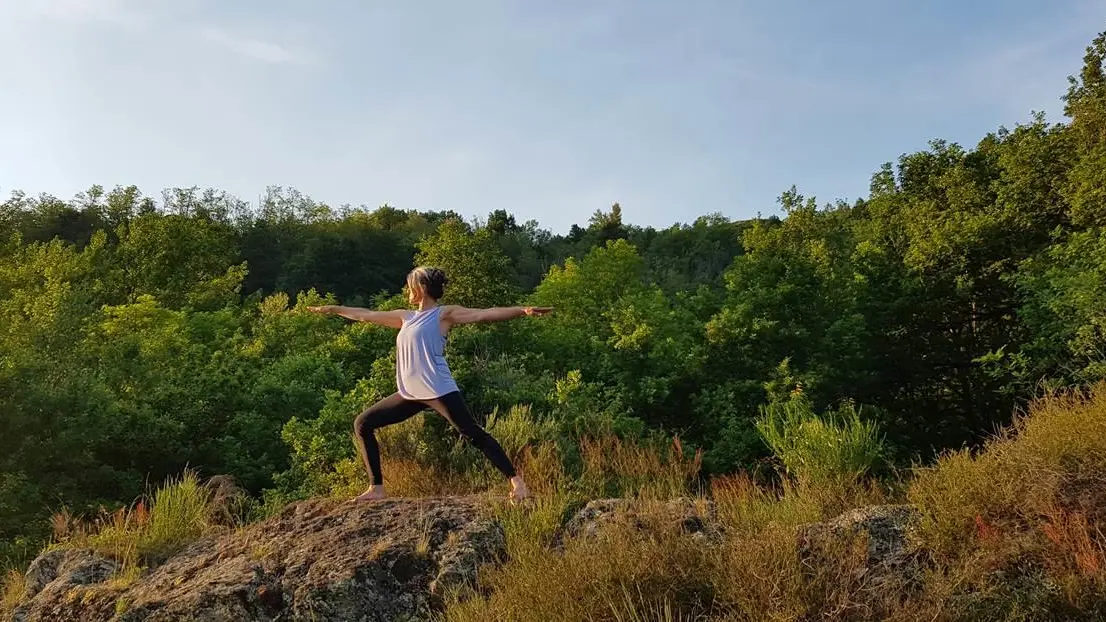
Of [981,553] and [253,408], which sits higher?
[253,408]

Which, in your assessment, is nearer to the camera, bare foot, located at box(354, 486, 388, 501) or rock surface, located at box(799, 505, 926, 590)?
rock surface, located at box(799, 505, 926, 590)

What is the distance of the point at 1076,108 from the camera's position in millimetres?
18734

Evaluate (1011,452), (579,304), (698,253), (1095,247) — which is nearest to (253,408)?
(1011,452)

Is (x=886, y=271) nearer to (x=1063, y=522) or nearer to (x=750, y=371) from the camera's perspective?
(x=750, y=371)

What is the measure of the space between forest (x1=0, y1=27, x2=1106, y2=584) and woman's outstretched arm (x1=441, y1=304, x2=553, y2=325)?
78.1 inches

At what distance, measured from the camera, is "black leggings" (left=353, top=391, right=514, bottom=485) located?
15.2 ft

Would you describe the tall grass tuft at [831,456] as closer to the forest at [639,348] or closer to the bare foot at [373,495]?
the forest at [639,348]

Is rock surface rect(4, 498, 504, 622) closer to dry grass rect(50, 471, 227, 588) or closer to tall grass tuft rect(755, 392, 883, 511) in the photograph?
dry grass rect(50, 471, 227, 588)

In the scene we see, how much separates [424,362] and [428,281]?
0.57 metres

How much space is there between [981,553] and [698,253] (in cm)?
5641

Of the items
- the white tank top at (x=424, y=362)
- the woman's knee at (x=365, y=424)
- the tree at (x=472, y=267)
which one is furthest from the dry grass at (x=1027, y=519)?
the tree at (x=472, y=267)

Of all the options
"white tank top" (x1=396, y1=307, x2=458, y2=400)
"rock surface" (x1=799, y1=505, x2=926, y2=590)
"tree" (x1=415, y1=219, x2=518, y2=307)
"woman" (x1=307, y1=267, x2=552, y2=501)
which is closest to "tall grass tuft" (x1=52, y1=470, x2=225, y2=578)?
"woman" (x1=307, y1=267, x2=552, y2=501)

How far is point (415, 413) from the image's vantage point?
4875mm

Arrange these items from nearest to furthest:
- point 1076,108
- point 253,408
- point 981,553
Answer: point 981,553
point 253,408
point 1076,108
